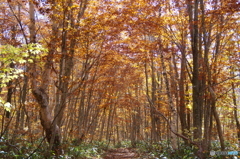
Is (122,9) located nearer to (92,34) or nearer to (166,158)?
(92,34)

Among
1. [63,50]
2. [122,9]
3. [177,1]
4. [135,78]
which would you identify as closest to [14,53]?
[63,50]

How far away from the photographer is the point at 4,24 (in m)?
10.4

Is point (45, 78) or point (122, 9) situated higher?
point (122, 9)

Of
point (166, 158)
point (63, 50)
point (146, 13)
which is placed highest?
point (146, 13)

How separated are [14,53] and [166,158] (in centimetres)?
703

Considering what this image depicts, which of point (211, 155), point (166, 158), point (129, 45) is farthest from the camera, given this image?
point (129, 45)

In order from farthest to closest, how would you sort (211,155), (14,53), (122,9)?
(122,9) → (211,155) → (14,53)

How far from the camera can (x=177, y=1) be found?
8336mm

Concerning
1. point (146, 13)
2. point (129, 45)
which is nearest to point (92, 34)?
point (146, 13)

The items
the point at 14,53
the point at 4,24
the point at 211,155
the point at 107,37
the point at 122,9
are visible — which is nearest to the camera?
the point at 14,53

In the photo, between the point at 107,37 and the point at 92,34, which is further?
the point at 107,37

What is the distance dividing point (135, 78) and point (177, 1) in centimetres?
801

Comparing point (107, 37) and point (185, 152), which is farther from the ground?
point (107, 37)

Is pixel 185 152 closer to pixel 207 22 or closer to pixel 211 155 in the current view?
pixel 211 155
